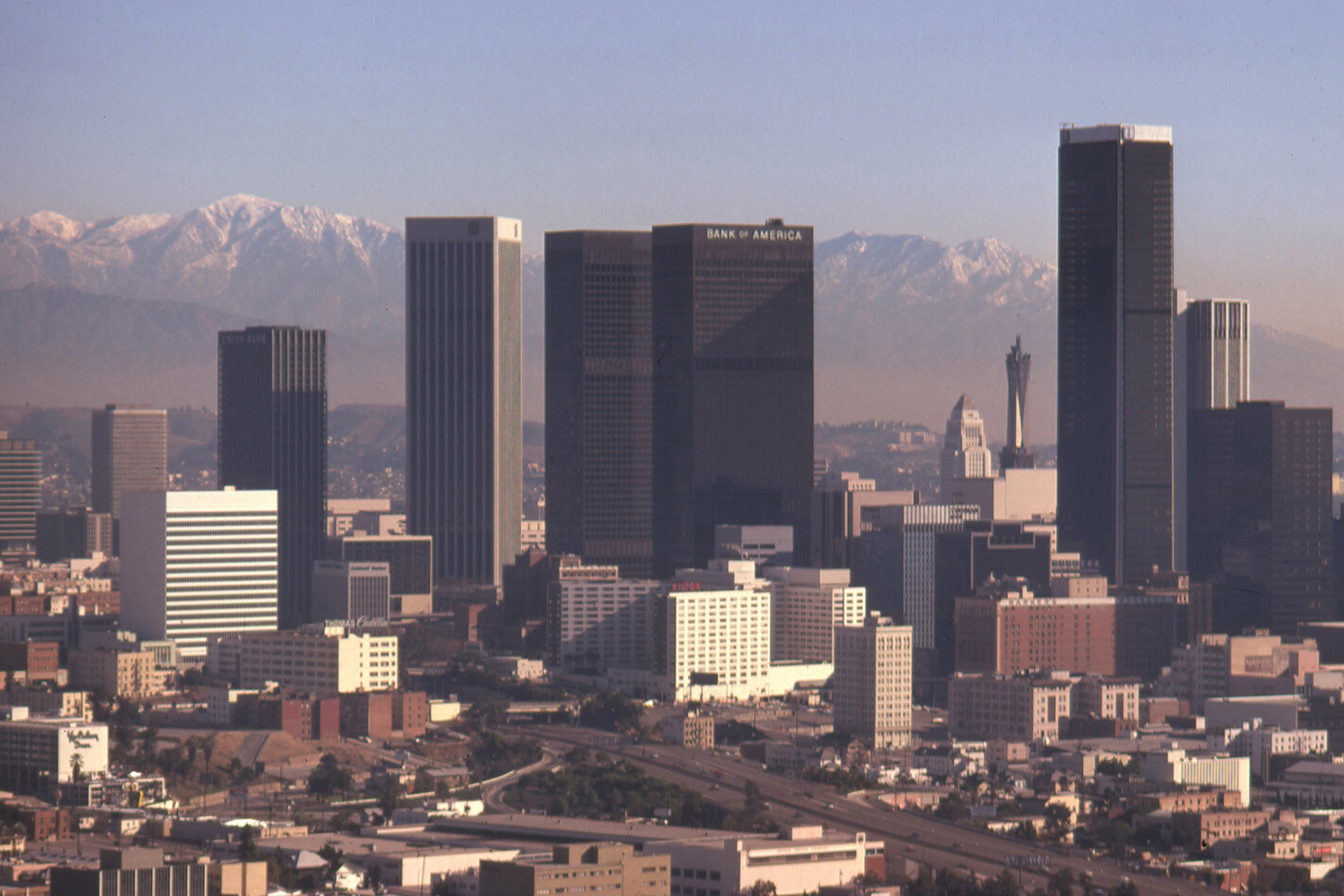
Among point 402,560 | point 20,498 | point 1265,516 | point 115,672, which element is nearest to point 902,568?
point 1265,516

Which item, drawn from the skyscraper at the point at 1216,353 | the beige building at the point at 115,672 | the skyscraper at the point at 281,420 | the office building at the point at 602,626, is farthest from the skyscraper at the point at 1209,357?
the beige building at the point at 115,672

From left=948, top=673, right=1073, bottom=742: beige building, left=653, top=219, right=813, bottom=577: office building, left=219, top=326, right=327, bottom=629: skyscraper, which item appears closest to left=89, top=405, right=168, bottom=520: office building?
left=219, top=326, right=327, bottom=629: skyscraper

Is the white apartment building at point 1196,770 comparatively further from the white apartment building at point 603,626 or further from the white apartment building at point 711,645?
the white apartment building at point 603,626

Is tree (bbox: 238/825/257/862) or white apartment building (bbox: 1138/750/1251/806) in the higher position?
tree (bbox: 238/825/257/862)

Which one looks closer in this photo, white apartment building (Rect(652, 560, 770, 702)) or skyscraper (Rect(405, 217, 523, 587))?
white apartment building (Rect(652, 560, 770, 702))

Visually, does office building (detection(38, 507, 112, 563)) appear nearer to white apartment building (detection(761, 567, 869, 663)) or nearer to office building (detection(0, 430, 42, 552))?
office building (detection(0, 430, 42, 552))

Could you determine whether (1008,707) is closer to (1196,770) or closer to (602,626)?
(1196,770)

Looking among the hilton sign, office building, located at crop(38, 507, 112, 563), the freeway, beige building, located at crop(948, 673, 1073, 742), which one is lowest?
the freeway
